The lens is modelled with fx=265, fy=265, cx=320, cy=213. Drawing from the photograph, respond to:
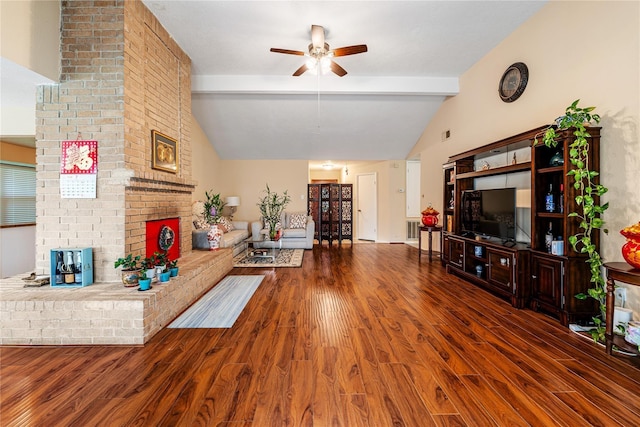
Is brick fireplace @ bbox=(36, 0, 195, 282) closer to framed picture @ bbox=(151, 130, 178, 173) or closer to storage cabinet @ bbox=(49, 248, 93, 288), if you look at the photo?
storage cabinet @ bbox=(49, 248, 93, 288)

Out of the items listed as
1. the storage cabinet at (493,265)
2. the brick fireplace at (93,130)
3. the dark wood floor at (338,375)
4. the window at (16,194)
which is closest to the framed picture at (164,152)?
the brick fireplace at (93,130)

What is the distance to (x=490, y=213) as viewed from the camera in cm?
356

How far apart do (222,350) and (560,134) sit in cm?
358

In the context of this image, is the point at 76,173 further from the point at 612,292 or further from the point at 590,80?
the point at 590,80

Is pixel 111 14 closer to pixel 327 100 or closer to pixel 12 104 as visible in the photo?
pixel 12 104

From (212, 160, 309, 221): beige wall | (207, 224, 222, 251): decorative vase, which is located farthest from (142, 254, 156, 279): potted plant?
(212, 160, 309, 221): beige wall

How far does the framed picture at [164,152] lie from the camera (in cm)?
316

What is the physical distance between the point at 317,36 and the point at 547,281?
145 inches

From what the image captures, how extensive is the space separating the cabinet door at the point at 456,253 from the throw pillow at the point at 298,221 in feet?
11.9

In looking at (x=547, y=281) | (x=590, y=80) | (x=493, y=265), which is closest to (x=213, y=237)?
(x=493, y=265)

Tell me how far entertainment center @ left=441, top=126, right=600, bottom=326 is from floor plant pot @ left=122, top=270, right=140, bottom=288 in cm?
389

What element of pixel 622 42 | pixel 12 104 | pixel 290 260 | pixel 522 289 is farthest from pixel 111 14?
pixel 522 289

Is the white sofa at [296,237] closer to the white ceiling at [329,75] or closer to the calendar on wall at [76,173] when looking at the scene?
the white ceiling at [329,75]

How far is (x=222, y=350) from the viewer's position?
6.83ft
